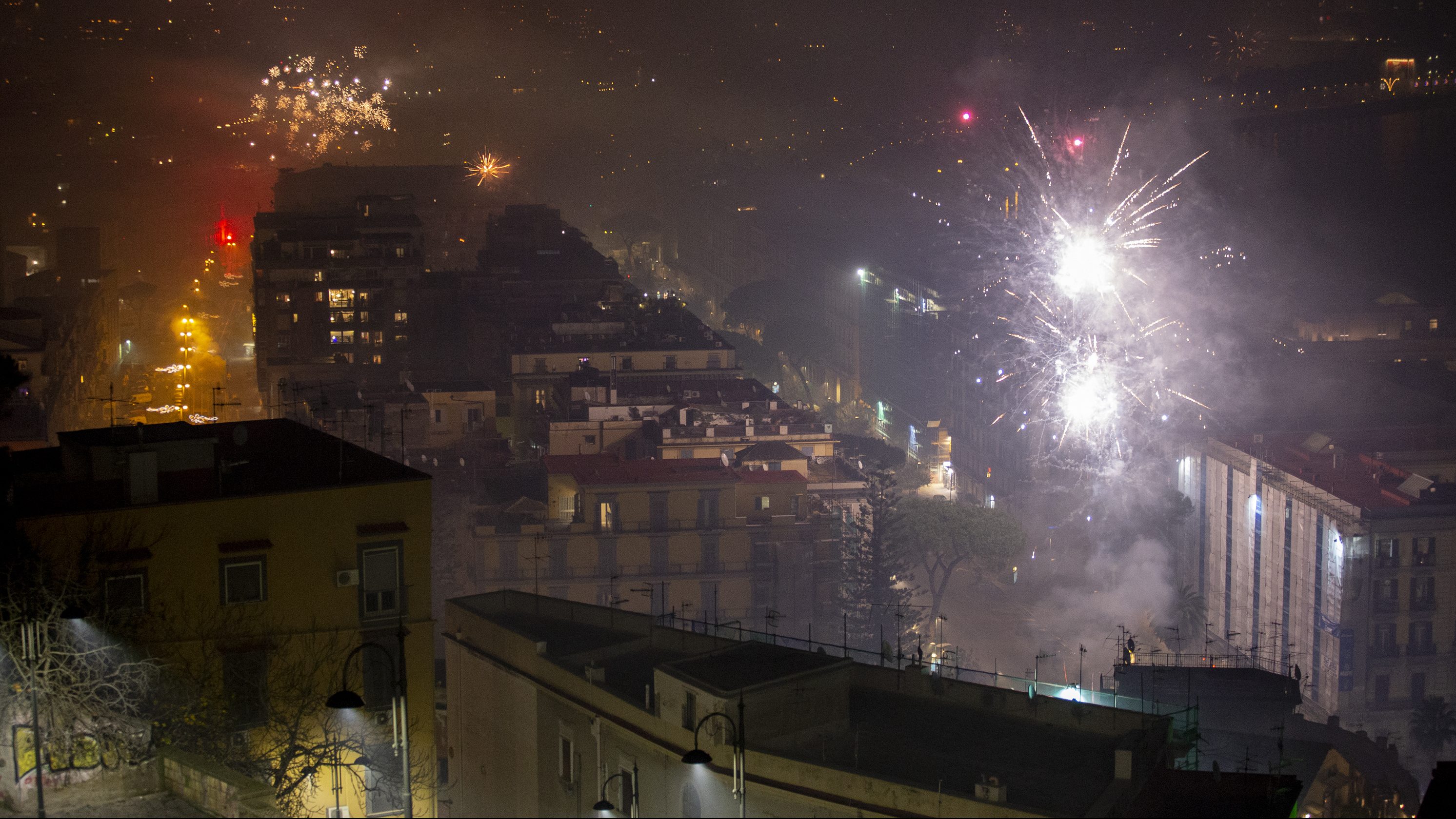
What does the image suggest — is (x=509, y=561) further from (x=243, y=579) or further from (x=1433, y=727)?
(x=1433, y=727)

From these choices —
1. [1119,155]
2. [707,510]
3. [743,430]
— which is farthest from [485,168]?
[707,510]

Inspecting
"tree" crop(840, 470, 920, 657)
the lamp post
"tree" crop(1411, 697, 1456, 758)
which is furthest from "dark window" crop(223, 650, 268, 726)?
"tree" crop(1411, 697, 1456, 758)

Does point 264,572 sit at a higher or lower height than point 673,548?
higher

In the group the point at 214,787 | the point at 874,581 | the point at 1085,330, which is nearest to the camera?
the point at 214,787

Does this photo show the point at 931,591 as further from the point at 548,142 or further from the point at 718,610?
the point at 548,142

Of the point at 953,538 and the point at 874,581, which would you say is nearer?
the point at 874,581

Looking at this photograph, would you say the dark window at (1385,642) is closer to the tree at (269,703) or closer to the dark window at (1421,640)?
the dark window at (1421,640)

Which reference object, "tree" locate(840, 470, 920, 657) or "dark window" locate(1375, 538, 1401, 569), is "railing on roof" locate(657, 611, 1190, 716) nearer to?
"tree" locate(840, 470, 920, 657)
